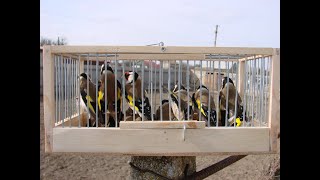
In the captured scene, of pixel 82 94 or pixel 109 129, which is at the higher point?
pixel 82 94

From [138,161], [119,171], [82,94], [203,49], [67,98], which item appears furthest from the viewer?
[119,171]

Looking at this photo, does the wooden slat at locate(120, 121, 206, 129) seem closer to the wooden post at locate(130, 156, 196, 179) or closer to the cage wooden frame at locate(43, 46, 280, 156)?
the cage wooden frame at locate(43, 46, 280, 156)

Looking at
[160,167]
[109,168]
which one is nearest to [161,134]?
[160,167]

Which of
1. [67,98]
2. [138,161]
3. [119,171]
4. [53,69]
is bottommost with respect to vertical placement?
[119,171]

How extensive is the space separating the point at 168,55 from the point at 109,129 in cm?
44

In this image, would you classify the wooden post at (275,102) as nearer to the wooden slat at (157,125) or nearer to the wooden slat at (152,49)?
the wooden slat at (152,49)

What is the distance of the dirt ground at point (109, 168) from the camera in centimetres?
369

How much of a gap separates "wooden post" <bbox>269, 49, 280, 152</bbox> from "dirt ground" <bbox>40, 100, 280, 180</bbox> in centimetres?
201

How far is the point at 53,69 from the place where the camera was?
1.62 meters

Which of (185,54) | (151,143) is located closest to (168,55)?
(185,54)

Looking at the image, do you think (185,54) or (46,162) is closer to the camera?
(185,54)

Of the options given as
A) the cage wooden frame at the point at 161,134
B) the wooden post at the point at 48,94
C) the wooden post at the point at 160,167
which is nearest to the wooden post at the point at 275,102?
the cage wooden frame at the point at 161,134

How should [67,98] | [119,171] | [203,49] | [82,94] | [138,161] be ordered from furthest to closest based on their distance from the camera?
[119,171], [82,94], [67,98], [138,161], [203,49]

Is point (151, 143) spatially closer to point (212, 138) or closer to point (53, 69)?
point (212, 138)
